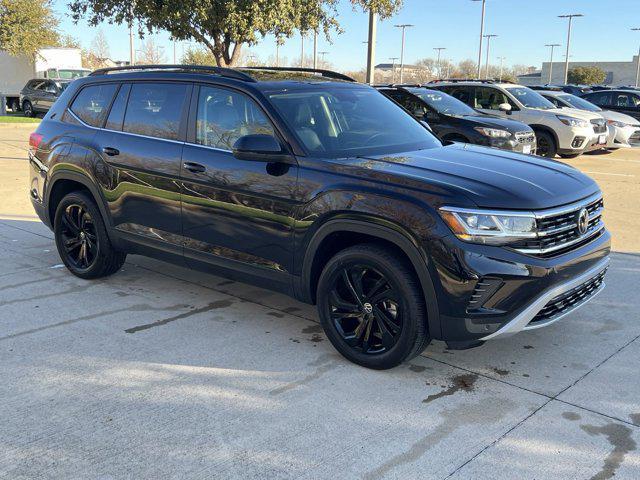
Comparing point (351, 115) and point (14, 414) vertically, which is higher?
point (351, 115)

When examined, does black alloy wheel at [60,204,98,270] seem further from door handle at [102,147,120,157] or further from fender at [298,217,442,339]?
fender at [298,217,442,339]

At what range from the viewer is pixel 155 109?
5086 mm

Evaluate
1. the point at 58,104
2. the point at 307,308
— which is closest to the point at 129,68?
the point at 58,104

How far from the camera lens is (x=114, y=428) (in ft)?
10.9

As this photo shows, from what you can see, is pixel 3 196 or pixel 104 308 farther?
pixel 3 196

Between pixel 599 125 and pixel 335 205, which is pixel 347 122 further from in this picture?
pixel 599 125

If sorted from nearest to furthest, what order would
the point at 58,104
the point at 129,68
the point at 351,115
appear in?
1. the point at 351,115
2. the point at 129,68
3. the point at 58,104

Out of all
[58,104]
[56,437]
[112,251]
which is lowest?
[56,437]

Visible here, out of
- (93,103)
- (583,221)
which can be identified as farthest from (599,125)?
(93,103)

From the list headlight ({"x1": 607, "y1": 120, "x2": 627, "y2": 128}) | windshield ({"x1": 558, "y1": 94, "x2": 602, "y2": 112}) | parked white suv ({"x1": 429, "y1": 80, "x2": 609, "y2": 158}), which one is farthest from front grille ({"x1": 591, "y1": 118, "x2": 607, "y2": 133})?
windshield ({"x1": 558, "y1": 94, "x2": 602, "y2": 112})

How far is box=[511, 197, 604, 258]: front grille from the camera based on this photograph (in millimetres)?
3605

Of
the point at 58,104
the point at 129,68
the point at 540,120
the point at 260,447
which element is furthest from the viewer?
the point at 540,120

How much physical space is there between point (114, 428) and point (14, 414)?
0.58 m

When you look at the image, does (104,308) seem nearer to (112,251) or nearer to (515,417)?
(112,251)
